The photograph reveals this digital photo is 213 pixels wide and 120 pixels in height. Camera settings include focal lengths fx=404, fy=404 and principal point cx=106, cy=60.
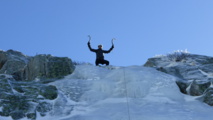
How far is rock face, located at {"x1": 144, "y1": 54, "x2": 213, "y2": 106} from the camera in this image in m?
13.2

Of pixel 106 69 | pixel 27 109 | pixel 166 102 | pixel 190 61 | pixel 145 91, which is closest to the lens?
pixel 27 109

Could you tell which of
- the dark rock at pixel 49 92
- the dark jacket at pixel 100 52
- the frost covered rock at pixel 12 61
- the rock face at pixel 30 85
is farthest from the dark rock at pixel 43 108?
the dark jacket at pixel 100 52

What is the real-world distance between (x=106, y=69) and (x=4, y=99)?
477cm

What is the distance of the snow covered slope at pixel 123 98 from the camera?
11.1m

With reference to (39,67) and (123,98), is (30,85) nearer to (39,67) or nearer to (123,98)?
(39,67)

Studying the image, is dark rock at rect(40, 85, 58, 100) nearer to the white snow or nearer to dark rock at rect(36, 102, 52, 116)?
the white snow

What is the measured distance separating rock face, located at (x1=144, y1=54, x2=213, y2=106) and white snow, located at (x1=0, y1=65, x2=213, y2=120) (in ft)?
1.36

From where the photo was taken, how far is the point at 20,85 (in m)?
12.8

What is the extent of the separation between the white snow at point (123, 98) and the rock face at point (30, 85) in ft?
1.24

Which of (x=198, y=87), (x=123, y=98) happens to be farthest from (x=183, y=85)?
(x=123, y=98)

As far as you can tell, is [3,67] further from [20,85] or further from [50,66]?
[20,85]

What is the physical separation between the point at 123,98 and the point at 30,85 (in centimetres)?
302

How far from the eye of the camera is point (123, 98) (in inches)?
489

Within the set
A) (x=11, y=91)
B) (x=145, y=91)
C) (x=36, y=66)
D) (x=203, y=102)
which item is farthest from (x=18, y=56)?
(x=203, y=102)
